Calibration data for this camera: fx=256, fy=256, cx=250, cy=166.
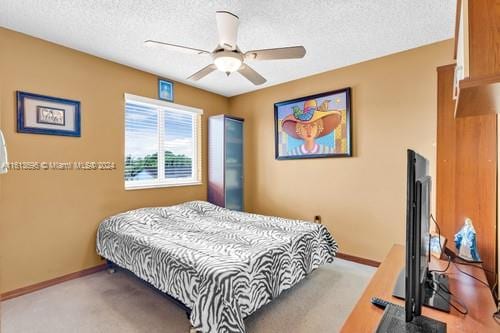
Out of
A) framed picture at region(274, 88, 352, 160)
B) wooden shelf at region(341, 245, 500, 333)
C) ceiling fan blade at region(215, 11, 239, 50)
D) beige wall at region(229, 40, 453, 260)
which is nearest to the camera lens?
wooden shelf at region(341, 245, 500, 333)

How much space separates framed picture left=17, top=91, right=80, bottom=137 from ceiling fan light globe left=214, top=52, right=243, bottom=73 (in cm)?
175

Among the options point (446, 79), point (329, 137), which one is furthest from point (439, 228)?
point (329, 137)

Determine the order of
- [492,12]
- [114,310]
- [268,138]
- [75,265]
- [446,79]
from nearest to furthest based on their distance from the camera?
[492,12], [446,79], [114,310], [75,265], [268,138]

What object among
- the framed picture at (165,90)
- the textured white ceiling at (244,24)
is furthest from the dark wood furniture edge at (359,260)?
the framed picture at (165,90)

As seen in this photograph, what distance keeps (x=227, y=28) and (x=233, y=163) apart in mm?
2422

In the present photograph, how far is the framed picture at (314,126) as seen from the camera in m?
3.30

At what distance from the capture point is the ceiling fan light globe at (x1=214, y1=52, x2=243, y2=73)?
2.09m

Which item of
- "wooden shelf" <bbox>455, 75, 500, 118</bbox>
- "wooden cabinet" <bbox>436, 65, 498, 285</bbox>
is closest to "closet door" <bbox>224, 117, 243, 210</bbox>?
"wooden cabinet" <bbox>436, 65, 498, 285</bbox>

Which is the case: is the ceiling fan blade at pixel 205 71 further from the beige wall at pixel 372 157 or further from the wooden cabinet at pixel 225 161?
the beige wall at pixel 372 157

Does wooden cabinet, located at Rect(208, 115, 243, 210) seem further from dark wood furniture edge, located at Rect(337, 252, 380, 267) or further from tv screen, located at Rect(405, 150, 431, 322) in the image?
tv screen, located at Rect(405, 150, 431, 322)

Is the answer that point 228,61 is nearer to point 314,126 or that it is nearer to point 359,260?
point 314,126

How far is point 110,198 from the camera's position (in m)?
3.08

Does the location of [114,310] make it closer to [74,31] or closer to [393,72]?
[74,31]

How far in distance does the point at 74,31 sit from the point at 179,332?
2.80 m
